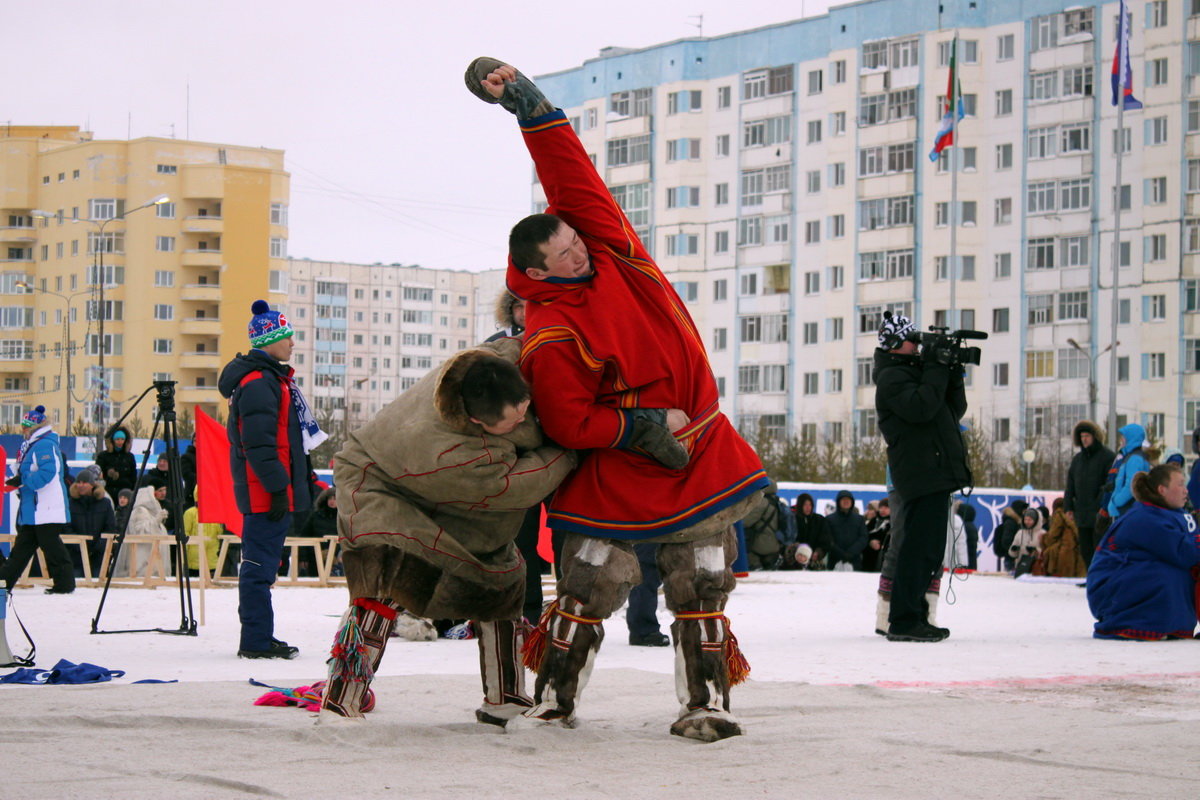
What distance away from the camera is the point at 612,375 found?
15.1 ft

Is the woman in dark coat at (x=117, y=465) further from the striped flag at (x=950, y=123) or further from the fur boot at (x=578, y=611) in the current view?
the striped flag at (x=950, y=123)

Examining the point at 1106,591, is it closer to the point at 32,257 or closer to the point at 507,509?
the point at 507,509

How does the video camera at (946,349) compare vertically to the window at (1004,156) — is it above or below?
below

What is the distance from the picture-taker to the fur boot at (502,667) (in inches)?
191

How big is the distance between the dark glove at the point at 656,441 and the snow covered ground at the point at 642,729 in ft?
2.80

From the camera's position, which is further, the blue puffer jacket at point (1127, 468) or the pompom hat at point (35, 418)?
the pompom hat at point (35, 418)

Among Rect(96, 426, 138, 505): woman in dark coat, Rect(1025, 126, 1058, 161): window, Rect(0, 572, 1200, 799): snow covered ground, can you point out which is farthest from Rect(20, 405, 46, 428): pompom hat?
Rect(1025, 126, 1058, 161): window

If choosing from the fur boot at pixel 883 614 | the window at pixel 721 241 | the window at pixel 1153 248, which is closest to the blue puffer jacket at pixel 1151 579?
the fur boot at pixel 883 614

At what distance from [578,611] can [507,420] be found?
677 millimetres

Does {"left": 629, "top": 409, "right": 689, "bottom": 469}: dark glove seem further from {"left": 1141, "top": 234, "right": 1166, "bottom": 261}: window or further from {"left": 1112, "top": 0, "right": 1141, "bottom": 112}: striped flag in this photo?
{"left": 1141, "top": 234, "right": 1166, "bottom": 261}: window

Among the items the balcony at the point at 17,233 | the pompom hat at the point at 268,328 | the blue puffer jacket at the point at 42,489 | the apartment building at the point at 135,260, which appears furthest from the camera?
the balcony at the point at 17,233

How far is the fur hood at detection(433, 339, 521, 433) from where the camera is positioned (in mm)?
4465

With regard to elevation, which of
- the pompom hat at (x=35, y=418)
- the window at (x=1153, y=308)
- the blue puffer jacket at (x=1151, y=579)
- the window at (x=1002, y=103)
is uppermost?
the window at (x=1002, y=103)

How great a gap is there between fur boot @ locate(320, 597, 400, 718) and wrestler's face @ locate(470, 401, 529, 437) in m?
0.70
